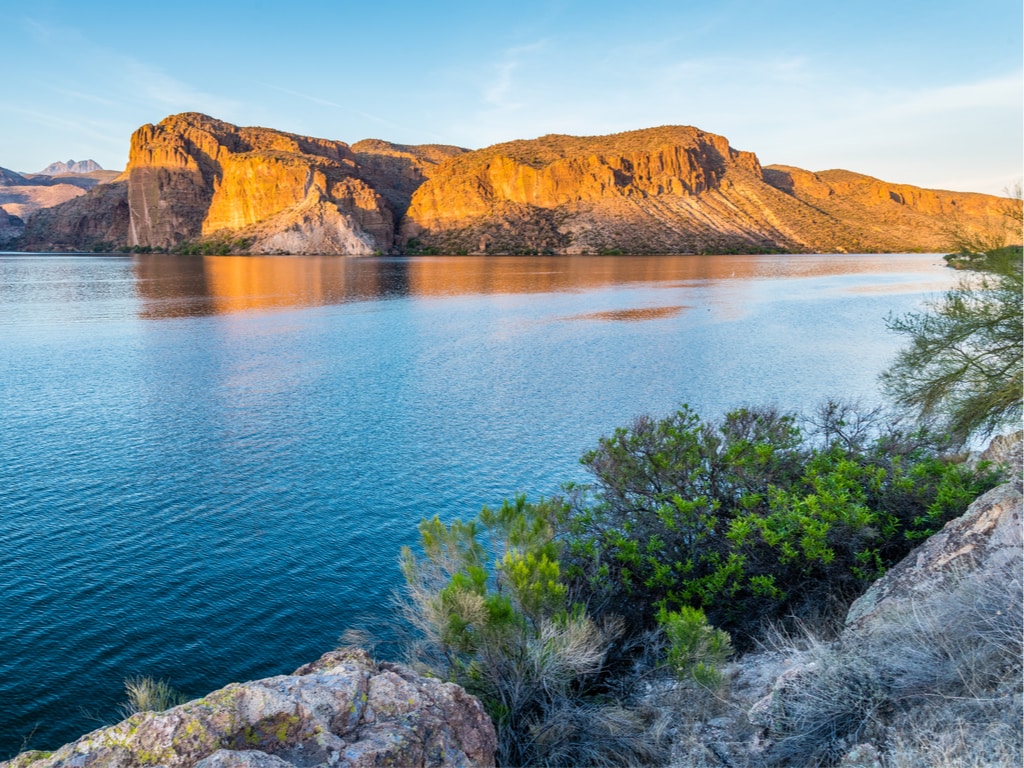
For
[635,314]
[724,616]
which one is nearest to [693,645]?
[724,616]

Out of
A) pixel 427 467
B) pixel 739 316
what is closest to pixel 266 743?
pixel 427 467

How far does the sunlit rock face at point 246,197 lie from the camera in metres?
139

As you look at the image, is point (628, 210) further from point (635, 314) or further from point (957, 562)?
point (957, 562)

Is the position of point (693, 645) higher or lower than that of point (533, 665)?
higher

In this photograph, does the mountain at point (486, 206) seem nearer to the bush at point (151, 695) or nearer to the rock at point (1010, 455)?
the rock at point (1010, 455)

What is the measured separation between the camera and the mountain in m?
144

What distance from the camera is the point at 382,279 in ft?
260

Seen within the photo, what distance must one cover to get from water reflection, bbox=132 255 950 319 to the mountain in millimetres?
37185

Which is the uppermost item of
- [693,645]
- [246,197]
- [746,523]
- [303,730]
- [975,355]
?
[246,197]

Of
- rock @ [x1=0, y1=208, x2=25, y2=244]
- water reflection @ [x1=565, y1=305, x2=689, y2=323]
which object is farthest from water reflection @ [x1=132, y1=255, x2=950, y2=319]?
rock @ [x1=0, y1=208, x2=25, y2=244]

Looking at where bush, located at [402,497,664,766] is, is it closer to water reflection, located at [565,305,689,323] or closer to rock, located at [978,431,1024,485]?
rock, located at [978,431,1024,485]

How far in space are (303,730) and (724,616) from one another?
18.3 ft

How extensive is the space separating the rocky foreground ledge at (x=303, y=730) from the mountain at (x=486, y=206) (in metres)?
138

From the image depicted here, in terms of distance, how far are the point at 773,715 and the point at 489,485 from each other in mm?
10445
